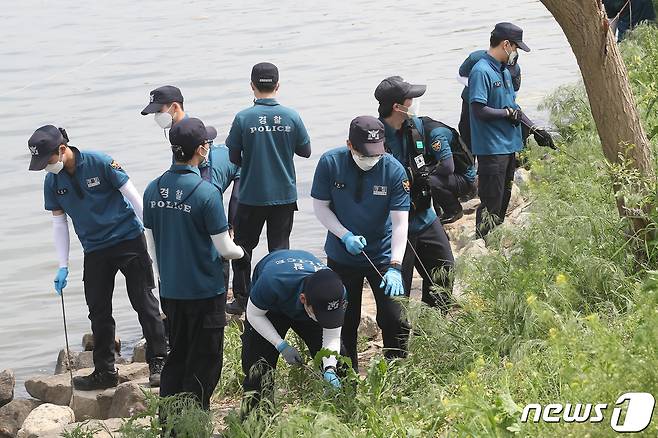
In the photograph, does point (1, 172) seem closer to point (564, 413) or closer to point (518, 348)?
point (518, 348)

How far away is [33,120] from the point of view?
19.6m

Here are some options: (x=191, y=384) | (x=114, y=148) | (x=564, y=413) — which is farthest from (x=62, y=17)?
(x=564, y=413)

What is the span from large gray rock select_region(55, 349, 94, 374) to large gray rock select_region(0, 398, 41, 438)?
79 cm

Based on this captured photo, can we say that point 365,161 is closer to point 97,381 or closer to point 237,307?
point 97,381

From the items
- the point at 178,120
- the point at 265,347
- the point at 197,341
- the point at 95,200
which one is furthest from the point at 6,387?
the point at 265,347

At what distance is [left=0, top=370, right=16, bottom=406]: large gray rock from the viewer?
9.84 m

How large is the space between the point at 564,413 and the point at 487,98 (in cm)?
496

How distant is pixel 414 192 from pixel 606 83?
4.74 feet

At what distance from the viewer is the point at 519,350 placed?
620 cm

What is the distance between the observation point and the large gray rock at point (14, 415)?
9242 millimetres

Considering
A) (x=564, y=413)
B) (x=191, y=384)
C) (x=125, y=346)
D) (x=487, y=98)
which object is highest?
(x=487, y=98)

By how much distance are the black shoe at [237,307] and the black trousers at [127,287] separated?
4.31 ft

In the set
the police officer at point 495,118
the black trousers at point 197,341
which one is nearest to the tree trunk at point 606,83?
the police officer at point 495,118

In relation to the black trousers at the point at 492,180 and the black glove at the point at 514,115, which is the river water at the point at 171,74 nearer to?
the black trousers at the point at 492,180
